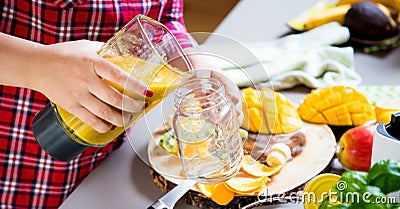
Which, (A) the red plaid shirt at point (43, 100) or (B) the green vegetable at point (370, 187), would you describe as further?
(A) the red plaid shirt at point (43, 100)

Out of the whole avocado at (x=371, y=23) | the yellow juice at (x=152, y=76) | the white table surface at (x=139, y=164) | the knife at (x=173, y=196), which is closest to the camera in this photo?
the yellow juice at (x=152, y=76)

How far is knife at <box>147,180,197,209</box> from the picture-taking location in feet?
3.07

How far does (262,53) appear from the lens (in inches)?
53.9

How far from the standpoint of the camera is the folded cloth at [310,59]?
4.23ft

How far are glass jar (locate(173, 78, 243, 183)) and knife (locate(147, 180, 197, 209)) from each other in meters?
0.04

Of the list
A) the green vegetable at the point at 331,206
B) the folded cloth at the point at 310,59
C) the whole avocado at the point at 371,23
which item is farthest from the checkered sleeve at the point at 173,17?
the green vegetable at the point at 331,206

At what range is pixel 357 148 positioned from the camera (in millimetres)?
1021

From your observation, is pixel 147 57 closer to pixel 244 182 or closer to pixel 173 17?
pixel 244 182

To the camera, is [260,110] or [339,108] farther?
[339,108]

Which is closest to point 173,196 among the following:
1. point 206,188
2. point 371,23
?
point 206,188

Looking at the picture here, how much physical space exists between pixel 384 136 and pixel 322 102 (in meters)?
0.35

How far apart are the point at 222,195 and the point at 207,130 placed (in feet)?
0.48

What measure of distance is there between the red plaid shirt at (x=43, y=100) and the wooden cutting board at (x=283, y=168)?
156mm

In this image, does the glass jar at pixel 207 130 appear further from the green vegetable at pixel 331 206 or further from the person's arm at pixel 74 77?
the green vegetable at pixel 331 206
